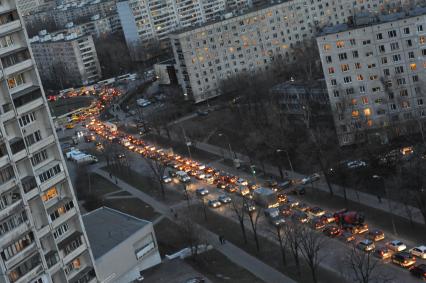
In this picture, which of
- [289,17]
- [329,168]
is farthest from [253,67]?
[329,168]

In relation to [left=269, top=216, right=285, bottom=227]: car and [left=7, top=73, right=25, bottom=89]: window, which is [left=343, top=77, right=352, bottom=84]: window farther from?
[left=7, top=73, right=25, bottom=89]: window

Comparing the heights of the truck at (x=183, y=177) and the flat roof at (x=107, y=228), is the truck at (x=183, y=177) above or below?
below

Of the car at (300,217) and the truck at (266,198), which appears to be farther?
the truck at (266,198)

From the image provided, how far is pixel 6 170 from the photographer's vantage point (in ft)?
101

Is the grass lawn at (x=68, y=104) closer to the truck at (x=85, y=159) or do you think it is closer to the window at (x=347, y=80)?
the truck at (x=85, y=159)

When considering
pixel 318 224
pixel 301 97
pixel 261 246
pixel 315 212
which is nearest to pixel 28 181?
pixel 261 246

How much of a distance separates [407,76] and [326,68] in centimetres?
591

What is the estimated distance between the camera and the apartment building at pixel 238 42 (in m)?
85.5

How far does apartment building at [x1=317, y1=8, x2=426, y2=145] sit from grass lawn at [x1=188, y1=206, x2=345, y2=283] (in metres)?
13.7

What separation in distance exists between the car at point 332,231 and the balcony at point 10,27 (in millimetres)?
19768

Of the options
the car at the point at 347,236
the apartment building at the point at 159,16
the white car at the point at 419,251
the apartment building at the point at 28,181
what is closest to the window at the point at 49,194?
the apartment building at the point at 28,181

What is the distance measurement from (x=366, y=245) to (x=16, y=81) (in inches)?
748

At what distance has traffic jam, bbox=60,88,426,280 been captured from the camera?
3784 centimetres

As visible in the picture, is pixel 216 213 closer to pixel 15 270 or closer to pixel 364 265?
pixel 364 265
